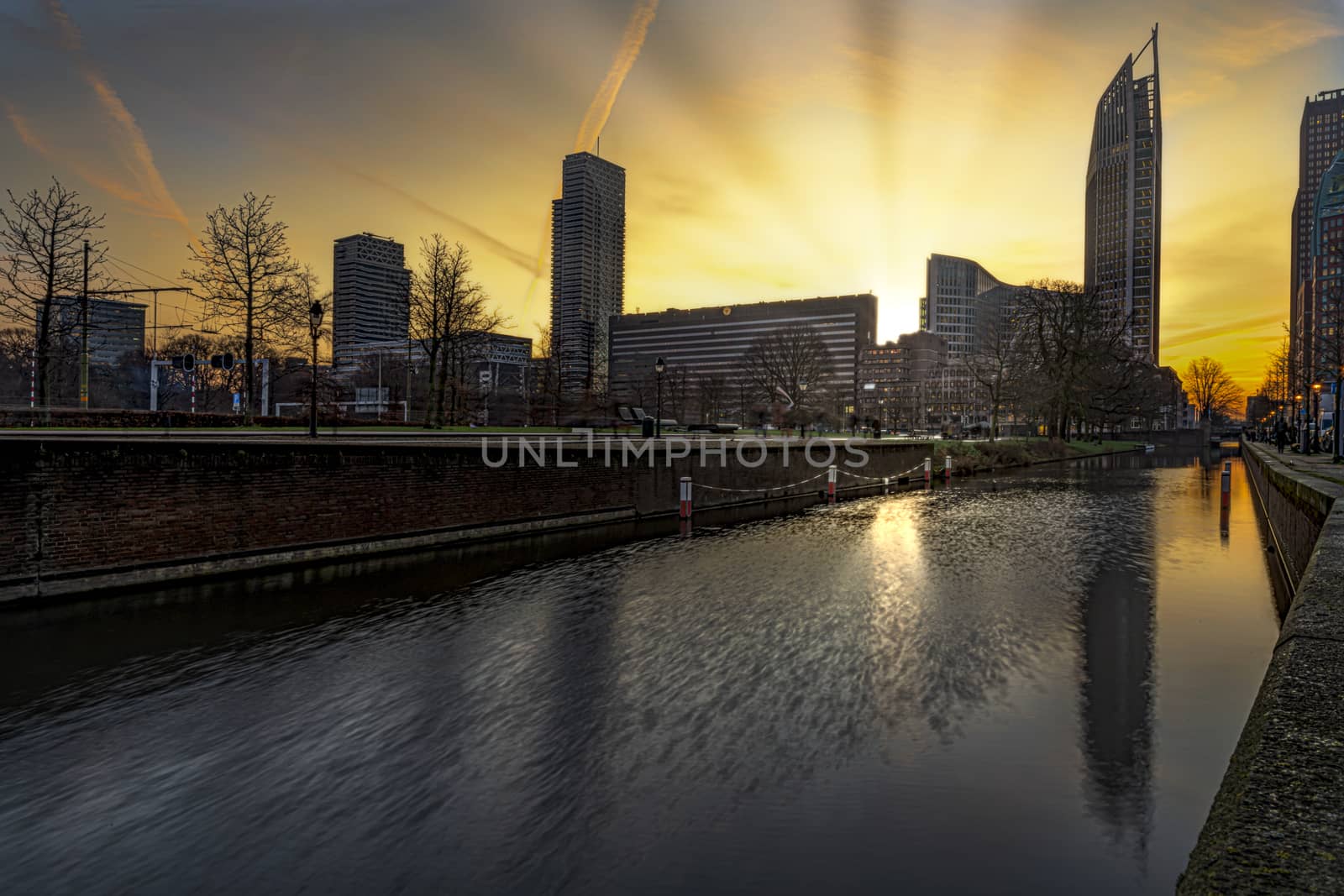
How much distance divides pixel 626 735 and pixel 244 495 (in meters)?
9.37

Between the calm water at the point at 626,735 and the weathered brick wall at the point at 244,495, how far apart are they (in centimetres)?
141

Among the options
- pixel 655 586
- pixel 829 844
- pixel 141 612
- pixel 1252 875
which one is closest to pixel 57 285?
pixel 141 612

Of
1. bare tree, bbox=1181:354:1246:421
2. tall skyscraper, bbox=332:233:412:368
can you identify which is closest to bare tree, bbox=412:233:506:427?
tall skyscraper, bbox=332:233:412:368

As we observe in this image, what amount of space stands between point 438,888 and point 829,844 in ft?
7.17

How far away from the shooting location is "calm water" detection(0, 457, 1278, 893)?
4012 millimetres

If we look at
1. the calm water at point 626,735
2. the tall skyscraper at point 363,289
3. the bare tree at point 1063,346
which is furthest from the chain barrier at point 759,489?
the tall skyscraper at point 363,289

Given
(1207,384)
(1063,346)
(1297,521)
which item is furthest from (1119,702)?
(1207,384)

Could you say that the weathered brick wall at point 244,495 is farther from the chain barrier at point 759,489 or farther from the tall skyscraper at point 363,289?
the tall skyscraper at point 363,289

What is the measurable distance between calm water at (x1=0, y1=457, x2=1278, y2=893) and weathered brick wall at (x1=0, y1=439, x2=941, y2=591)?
4.64 ft

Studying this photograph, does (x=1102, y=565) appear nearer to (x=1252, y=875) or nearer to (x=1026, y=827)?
(x=1026, y=827)

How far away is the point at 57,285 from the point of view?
26.7 m

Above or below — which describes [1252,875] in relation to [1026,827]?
above

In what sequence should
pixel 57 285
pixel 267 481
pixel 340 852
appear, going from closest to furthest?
pixel 340 852, pixel 267 481, pixel 57 285

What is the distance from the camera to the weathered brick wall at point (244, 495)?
9.78 metres
